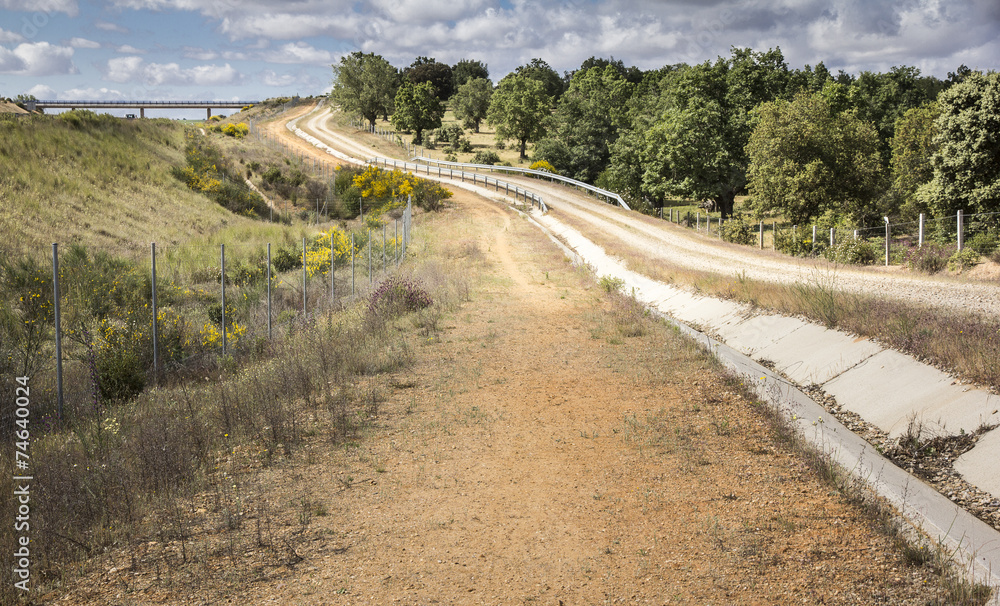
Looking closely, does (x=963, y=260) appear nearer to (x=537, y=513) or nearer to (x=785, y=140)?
(x=785, y=140)

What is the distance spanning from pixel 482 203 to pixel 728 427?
40.3m

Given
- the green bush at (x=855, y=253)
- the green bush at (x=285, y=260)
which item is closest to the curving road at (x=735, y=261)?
the green bush at (x=855, y=253)

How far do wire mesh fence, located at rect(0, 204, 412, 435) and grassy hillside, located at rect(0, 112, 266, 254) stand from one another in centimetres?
163

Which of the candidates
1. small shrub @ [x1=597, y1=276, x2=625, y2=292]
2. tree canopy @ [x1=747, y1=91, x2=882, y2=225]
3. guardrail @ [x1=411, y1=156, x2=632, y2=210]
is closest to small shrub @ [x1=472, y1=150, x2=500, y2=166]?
guardrail @ [x1=411, y1=156, x2=632, y2=210]

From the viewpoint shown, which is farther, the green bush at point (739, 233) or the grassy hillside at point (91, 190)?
the green bush at point (739, 233)

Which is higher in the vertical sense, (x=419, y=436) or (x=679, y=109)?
(x=679, y=109)

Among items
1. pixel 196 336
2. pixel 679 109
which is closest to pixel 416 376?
pixel 196 336

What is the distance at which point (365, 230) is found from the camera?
121 ft

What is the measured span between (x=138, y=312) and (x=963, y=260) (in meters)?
24.6

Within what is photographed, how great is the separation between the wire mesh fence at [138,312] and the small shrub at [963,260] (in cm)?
1931

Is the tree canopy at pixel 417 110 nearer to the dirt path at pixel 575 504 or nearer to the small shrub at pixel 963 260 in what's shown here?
the small shrub at pixel 963 260

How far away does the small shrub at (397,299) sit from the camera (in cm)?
1808

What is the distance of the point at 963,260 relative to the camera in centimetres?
2245

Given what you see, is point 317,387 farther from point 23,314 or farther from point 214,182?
point 214,182
